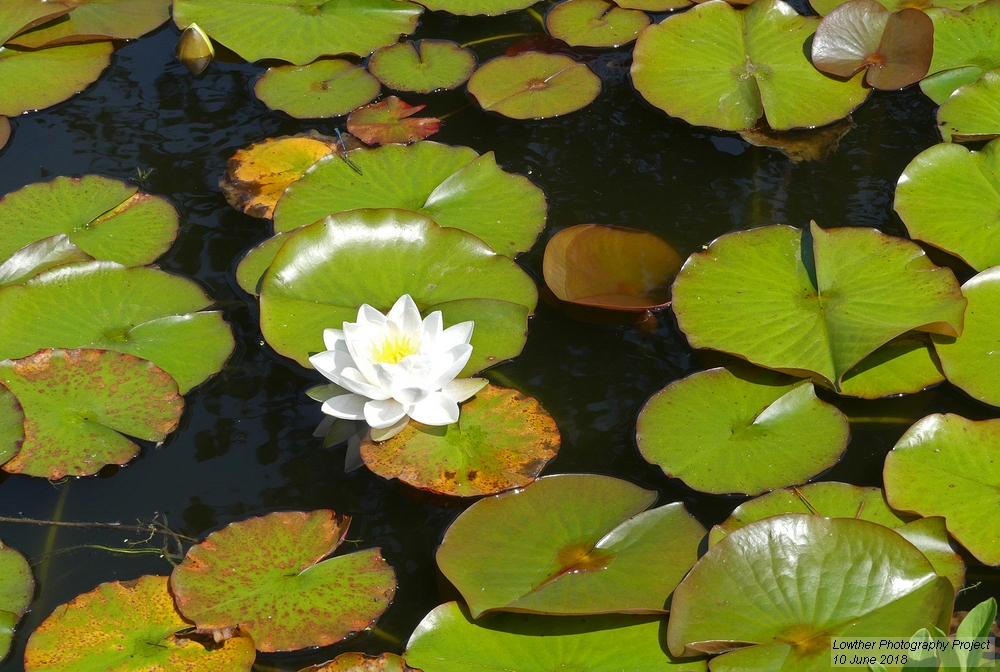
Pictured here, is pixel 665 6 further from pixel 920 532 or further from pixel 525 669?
pixel 525 669

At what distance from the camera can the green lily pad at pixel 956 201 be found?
281cm

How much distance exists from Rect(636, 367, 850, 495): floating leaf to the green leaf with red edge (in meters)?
1.66

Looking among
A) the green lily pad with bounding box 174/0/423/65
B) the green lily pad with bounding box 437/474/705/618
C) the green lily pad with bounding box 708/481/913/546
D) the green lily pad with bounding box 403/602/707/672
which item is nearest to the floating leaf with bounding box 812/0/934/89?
the green lily pad with bounding box 174/0/423/65

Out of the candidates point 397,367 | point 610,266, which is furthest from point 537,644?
point 610,266

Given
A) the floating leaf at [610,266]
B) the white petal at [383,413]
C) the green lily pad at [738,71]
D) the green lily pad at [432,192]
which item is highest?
the green lily pad at [738,71]

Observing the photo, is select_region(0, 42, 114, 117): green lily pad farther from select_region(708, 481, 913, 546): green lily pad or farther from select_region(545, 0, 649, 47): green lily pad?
select_region(708, 481, 913, 546): green lily pad

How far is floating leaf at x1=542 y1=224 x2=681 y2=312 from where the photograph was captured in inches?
108

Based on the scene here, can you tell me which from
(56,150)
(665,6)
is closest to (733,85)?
(665,6)

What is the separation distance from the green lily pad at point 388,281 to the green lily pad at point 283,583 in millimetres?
556

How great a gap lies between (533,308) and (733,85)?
1.56 metres

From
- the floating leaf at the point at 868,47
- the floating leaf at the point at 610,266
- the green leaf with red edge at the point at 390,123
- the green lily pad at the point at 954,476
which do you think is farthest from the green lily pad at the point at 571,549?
the floating leaf at the point at 868,47

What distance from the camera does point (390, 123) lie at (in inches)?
137

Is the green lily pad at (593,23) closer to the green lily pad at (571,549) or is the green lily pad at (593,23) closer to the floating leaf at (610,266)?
the floating leaf at (610,266)

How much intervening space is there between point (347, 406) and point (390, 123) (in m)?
1.59
